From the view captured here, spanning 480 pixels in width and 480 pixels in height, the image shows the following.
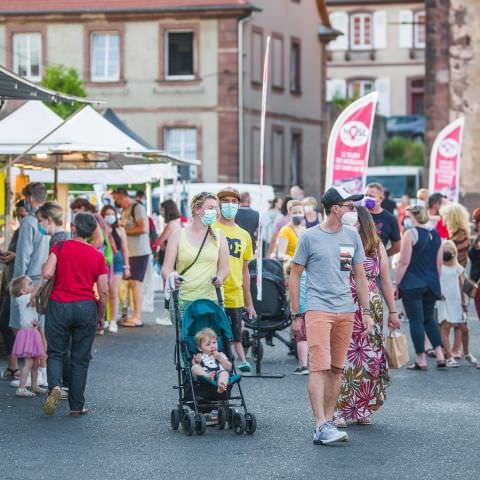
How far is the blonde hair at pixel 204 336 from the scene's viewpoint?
11.7 meters

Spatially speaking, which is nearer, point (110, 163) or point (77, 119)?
point (77, 119)

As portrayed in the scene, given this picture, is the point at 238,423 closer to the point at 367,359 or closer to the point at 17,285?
the point at 367,359

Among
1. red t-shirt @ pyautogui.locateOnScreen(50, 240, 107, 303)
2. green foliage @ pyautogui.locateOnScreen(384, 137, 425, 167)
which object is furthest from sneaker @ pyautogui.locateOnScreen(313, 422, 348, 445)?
green foliage @ pyautogui.locateOnScreen(384, 137, 425, 167)

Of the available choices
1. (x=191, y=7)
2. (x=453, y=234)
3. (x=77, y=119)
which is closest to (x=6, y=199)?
(x=77, y=119)

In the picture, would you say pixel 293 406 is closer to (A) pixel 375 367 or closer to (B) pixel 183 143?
(A) pixel 375 367

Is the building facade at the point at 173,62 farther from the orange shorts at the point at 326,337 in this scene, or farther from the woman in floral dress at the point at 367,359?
the orange shorts at the point at 326,337

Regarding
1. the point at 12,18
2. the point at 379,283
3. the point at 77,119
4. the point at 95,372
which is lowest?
the point at 95,372

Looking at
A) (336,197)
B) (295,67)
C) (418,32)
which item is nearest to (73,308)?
(336,197)

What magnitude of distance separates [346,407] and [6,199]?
7808 mm

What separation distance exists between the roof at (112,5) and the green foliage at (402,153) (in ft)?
78.5

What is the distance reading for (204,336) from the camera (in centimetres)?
1172

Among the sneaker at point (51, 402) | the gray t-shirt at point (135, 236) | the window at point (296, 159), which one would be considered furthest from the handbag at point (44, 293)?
the window at point (296, 159)

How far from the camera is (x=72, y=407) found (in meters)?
12.5

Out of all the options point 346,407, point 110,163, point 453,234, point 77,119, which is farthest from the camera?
point 110,163
